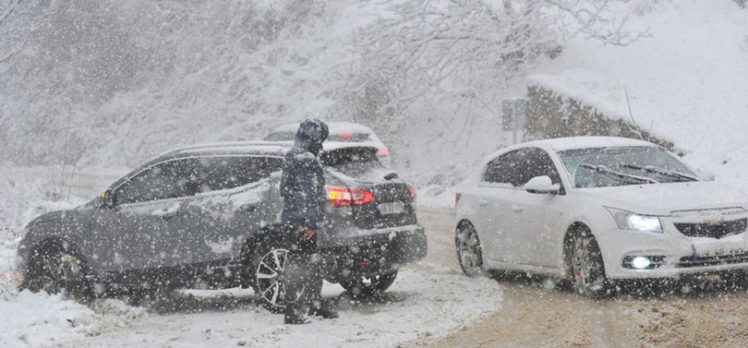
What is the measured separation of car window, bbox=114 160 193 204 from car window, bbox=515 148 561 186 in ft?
12.5

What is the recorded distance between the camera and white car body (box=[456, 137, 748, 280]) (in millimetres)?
9000

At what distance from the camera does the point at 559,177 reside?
410 inches

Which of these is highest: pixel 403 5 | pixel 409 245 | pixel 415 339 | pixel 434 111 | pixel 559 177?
pixel 403 5

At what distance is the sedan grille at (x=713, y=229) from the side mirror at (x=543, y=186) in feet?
4.85

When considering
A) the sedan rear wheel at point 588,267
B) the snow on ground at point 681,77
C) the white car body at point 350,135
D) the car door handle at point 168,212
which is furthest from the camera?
the snow on ground at point 681,77

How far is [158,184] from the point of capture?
10125 millimetres

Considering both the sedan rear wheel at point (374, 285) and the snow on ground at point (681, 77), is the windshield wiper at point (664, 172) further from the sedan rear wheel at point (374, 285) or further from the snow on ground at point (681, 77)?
the snow on ground at point (681, 77)

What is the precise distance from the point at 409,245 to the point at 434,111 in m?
23.5

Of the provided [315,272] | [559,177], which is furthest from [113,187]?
[559,177]

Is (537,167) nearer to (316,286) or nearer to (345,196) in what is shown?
(345,196)

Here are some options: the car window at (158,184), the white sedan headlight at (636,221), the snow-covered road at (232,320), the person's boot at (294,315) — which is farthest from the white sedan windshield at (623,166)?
the car window at (158,184)

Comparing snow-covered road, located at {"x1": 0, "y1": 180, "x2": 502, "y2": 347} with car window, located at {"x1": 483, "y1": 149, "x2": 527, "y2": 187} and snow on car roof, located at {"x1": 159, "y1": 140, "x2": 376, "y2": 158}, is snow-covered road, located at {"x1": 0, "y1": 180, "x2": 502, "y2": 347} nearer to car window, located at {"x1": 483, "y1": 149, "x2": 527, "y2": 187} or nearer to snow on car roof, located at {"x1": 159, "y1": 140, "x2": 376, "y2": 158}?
car window, located at {"x1": 483, "y1": 149, "x2": 527, "y2": 187}

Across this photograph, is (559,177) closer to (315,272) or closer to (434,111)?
(315,272)

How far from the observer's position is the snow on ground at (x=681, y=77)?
20594 millimetres
